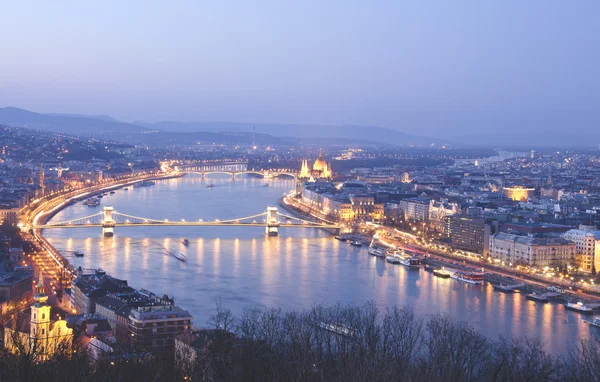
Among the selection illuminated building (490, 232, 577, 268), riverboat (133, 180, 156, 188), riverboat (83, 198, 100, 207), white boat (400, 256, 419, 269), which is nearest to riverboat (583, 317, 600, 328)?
illuminated building (490, 232, 577, 268)

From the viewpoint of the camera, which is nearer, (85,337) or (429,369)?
(429,369)

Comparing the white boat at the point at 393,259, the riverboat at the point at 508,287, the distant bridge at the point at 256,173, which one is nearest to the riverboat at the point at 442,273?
the riverboat at the point at 508,287

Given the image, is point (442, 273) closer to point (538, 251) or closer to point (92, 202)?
point (538, 251)

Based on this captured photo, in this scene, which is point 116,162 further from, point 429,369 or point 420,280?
point 429,369

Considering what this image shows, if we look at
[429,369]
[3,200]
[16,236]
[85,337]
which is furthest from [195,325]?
Result: [3,200]

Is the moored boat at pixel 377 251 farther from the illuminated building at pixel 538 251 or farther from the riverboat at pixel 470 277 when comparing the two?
the riverboat at pixel 470 277

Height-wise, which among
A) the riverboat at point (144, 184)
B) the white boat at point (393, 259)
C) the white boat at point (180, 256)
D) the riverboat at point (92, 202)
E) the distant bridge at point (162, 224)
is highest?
the distant bridge at point (162, 224)
